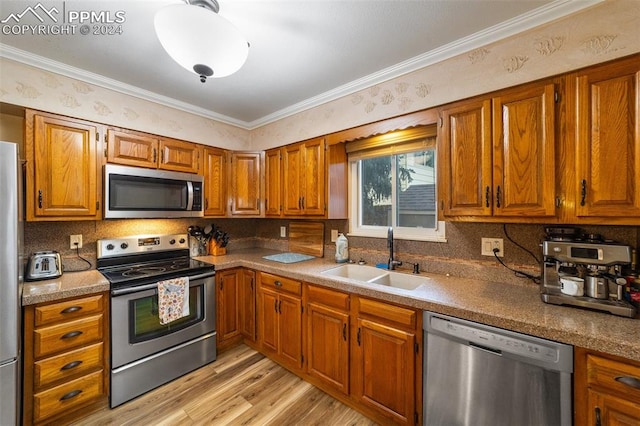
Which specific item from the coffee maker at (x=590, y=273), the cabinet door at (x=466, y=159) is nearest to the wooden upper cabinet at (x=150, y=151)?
the cabinet door at (x=466, y=159)

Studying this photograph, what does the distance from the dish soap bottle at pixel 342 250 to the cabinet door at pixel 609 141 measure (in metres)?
1.59

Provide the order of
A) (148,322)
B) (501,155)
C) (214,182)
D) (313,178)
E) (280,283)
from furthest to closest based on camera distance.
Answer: (214,182) < (313,178) < (280,283) < (148,322) < (501,155)

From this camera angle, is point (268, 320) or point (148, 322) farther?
point (268, 320)

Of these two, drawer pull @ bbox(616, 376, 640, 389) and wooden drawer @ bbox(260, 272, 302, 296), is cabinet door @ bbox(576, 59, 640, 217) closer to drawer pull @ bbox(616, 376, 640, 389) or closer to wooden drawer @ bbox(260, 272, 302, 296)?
drawer pull @ bbox(616, 376, 640, 389)

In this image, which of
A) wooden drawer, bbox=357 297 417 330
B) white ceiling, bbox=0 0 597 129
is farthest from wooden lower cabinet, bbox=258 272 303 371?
white ceiling, bbox=0 0 597 129

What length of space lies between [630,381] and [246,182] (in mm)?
2986

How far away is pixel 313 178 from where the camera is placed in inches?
97.7

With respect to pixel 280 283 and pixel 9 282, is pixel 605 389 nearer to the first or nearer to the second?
pixel 280 283

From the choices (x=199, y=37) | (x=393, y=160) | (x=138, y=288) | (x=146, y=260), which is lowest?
(x=138, y=288)

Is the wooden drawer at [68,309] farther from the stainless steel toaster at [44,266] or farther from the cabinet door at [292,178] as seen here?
the cabinet door at [292,178]

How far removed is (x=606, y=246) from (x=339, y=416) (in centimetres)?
179

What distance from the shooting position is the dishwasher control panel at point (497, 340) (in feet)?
3.70

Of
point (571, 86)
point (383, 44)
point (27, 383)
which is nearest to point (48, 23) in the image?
point (383, 44)

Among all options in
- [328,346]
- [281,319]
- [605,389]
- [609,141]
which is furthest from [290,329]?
[609,141]
